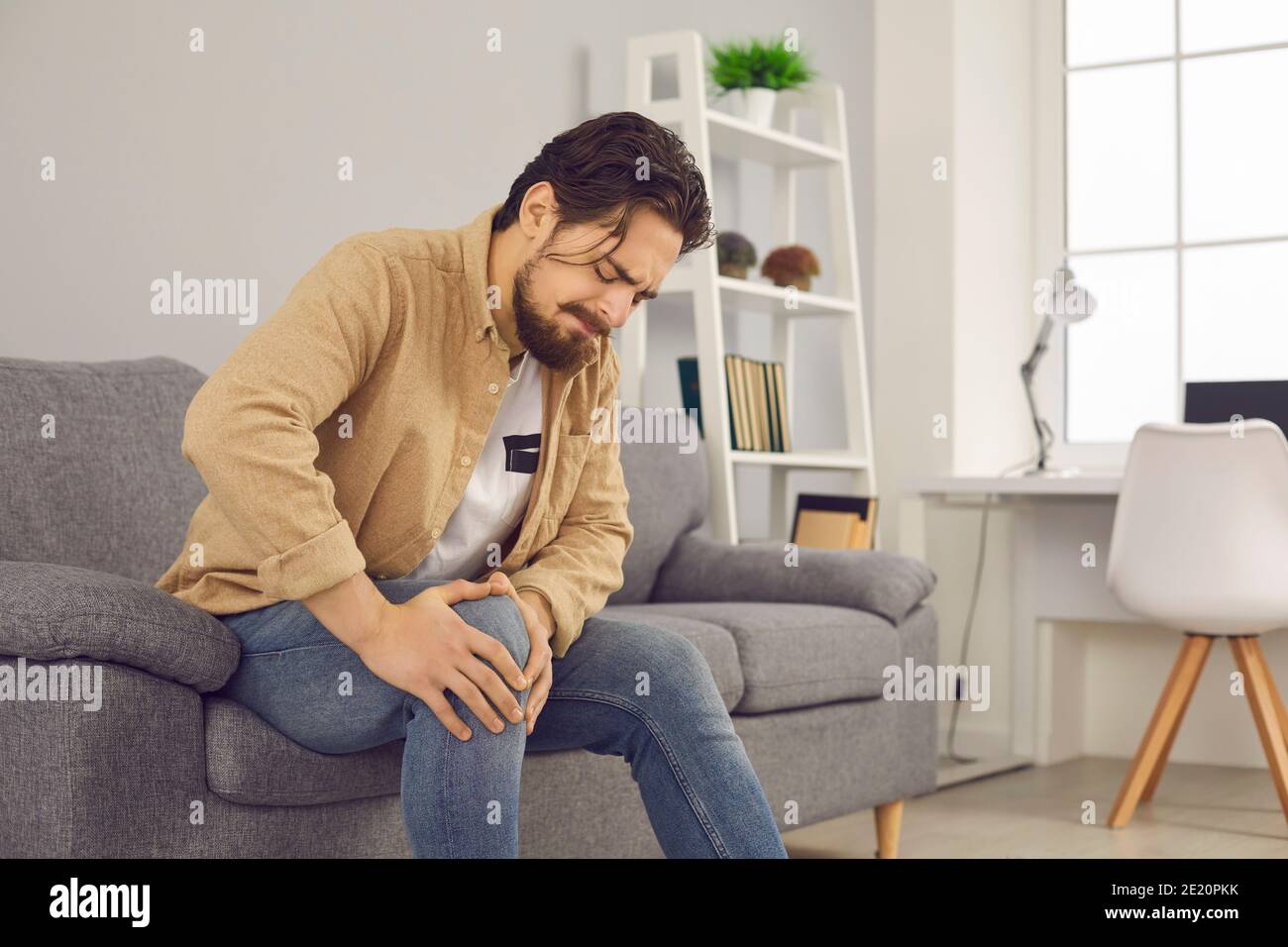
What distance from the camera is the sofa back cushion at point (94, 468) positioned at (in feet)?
6.02

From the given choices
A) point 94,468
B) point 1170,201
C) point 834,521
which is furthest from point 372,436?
point 1170,201

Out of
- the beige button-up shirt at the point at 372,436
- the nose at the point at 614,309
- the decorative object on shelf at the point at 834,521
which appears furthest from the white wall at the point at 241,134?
the nose at the point at 614,309

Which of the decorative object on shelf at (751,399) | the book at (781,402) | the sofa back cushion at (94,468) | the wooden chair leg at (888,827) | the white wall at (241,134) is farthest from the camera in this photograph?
the book at (781,402)

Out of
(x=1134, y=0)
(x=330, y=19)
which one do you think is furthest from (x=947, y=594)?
(x=330, y=19)

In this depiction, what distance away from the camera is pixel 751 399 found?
10.8 feet

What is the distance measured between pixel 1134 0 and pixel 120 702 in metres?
3.65

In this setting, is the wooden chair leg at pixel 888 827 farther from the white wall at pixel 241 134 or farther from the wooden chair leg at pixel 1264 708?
the white wall at pixel 241 134

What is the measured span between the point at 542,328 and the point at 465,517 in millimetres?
220

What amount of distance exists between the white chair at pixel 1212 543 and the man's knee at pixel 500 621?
1864 millimetres

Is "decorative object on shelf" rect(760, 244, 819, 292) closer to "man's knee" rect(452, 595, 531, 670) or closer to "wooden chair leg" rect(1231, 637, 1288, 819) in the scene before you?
"wooden chair leg" rect(1231, 637, 1288, 819)

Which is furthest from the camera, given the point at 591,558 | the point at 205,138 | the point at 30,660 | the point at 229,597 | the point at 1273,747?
the point at 1273,747

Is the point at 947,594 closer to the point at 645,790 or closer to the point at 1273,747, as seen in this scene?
the point at 1273,747
